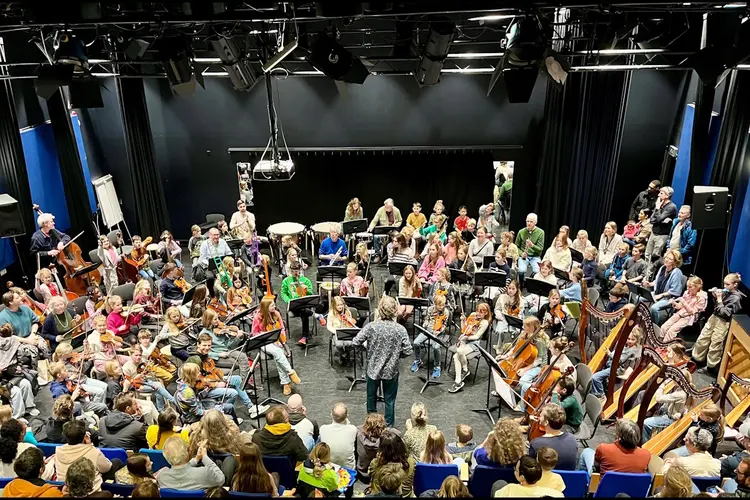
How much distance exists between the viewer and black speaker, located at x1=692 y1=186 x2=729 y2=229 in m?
8.11

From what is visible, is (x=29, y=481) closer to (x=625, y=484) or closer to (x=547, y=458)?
(x=547, y=458)

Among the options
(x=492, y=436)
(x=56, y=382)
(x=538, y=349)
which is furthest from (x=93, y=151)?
(x=492, y=436)

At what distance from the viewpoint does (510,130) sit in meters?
11.8

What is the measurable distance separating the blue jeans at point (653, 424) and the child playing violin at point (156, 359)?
16.3 feet

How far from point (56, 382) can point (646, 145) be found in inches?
396

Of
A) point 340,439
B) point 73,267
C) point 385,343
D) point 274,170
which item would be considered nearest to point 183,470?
point 340,439

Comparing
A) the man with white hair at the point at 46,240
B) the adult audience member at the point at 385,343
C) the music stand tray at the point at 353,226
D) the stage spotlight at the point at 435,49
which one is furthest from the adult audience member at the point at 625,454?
the man with white hair at the point at 46,240

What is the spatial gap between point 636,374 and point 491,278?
2447mm

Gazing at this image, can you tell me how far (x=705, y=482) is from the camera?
180 inches

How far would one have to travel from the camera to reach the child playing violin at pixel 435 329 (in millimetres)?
7703

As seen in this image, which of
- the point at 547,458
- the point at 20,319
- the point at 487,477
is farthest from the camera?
the point at 20,319

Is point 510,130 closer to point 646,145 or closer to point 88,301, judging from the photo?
point 646,145

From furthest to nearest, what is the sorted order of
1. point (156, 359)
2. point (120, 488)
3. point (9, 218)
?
point (9, 218) → point (156, 359) → point (120, 488)

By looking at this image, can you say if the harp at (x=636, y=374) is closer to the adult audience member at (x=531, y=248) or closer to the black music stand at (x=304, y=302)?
the adult audience member at (x=531, y=248)
